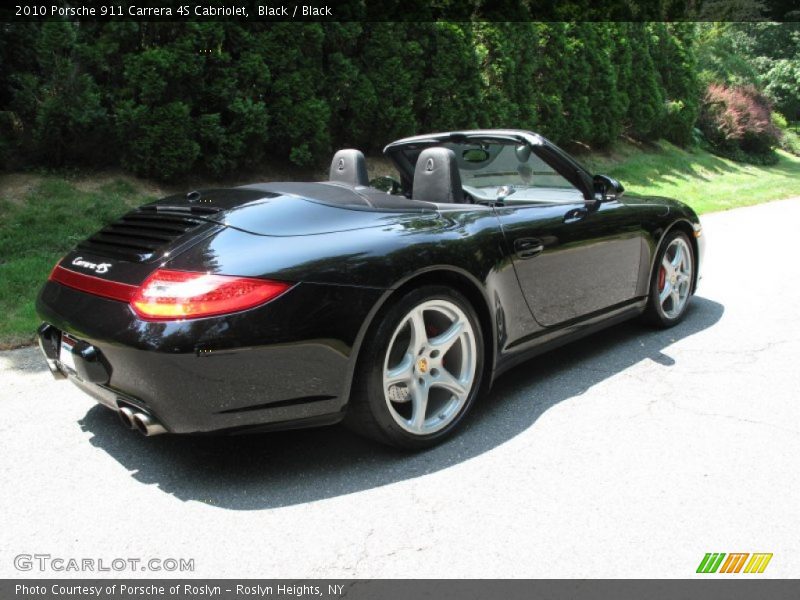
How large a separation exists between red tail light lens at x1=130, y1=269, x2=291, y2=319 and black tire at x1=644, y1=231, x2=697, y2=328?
9.11 feet

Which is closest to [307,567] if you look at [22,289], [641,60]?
[22,289]

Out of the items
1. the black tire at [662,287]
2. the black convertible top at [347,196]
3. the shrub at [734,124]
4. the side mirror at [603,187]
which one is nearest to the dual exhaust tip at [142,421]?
the black convertible top at [347,196]

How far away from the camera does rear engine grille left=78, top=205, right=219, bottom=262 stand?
2.66 metres

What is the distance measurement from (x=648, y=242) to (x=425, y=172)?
5.32 feet

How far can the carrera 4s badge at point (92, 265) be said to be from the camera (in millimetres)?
2674

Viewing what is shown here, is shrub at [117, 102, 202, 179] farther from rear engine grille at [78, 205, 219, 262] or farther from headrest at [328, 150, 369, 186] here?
rear engine grille at [78, 205, 219, 262]

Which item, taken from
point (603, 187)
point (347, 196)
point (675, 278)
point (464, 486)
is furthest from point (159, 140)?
point (464, 486)

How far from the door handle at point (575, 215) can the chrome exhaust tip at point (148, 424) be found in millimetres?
2250

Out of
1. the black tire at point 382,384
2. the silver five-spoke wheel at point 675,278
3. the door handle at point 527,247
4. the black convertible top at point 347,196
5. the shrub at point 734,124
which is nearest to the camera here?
the black tire at point 382,384

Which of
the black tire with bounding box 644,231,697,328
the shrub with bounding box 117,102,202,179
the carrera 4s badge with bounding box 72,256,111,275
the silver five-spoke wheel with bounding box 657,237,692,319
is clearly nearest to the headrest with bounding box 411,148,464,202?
the carrera 4s badge with bounding box 72,256,111,275

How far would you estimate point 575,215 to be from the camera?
368 centimetres

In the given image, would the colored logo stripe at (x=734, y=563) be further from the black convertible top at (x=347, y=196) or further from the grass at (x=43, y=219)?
the grass at (x=43, y=219)

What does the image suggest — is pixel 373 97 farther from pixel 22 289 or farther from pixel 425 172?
pixel 425 172

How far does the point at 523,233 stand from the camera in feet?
10.9
